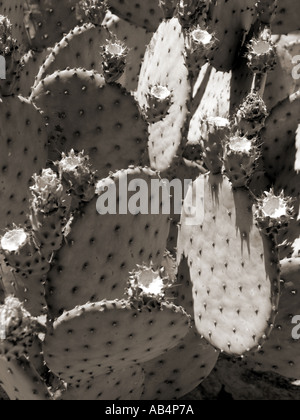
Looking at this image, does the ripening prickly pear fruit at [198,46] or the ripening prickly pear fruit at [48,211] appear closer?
the ripening prickly pear fruit at [48,211]

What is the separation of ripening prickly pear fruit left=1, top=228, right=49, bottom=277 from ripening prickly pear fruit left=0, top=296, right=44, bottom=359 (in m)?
0.13

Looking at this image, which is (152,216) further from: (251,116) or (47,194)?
(251,116)

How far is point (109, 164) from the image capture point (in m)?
2.39

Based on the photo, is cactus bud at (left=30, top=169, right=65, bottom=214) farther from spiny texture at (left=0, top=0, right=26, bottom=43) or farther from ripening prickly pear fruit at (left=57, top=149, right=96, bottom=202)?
Answer: spiny texture at (left=0, top=0, right=26, bottom=43)

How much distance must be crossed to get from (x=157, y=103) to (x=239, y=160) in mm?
512

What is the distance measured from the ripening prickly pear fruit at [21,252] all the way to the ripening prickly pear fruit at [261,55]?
1006 mm

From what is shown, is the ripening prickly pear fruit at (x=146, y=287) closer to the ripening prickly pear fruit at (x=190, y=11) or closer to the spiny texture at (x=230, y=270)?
the spiny texture at (x=230, y=270)

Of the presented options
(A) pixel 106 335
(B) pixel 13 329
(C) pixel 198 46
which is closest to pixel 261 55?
(C) pixel 198 46

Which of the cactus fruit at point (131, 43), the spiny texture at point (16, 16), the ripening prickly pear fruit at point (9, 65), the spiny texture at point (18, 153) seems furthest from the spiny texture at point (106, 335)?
the spiny texture at point (16, 16)

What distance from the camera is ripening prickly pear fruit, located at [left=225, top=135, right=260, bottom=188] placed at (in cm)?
188

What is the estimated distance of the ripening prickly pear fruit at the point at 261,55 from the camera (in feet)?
7.41

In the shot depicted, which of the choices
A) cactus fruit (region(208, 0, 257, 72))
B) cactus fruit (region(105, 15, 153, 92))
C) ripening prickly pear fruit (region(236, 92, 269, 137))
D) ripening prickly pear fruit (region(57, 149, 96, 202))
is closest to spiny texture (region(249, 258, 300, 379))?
ripening prickly pear fruit (region(236, 92, 269, 137))

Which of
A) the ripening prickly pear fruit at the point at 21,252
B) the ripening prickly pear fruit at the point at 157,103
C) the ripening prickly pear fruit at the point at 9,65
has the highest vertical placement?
the ripening prickly pear fruit at the point at 9,65
